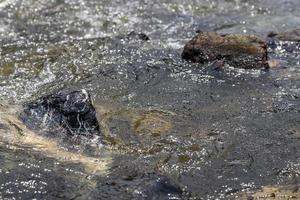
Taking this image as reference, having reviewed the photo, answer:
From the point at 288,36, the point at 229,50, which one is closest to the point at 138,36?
the point at 229,50

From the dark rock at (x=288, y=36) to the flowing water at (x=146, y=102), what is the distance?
0.91 feet

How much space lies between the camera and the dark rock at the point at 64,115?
6301mm

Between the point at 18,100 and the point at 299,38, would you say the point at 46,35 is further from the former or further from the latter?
the point at 299,38

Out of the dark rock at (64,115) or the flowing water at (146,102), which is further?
the dark rock at (64,115)

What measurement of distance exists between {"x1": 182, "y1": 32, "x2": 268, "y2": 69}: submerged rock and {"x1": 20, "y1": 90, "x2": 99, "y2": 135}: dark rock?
3.13 m

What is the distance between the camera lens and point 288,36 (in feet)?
34.1

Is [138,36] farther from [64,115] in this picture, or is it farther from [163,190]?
[163,190]

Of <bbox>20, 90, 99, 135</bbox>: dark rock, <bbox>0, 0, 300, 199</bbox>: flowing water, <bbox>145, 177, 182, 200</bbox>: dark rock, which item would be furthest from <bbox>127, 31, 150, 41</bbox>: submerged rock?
<bbox>145, 177, 182, 200</bbox>: dark rock

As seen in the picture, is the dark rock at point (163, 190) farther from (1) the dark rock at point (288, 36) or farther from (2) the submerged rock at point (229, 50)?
(1) the dark rock at point (288, 36)

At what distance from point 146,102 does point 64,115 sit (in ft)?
4.77

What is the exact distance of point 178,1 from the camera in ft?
42.4

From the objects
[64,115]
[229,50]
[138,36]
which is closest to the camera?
[64,115]

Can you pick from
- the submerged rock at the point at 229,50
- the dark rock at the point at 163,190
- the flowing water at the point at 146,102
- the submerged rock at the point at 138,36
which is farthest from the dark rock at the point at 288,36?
the dark rock at the point at 163,190

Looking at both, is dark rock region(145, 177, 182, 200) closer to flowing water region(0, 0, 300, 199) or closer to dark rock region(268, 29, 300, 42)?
flowing water region(0, 0, 300, 199)
